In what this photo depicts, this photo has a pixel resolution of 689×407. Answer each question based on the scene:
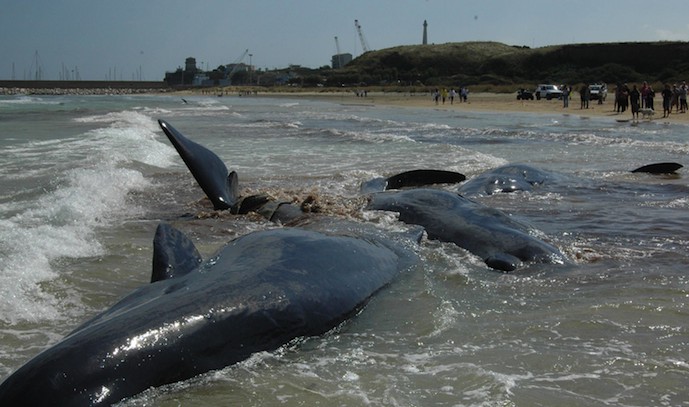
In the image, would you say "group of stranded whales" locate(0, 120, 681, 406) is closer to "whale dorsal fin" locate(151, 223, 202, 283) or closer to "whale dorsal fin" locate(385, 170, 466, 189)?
"whale dorsal fin" locate(151, 223, 202, 283)

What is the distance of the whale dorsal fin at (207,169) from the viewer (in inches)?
359

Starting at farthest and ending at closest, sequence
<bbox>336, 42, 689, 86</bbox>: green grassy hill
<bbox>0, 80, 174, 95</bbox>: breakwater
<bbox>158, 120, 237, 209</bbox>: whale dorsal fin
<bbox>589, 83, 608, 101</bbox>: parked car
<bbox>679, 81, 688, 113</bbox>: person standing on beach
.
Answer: <bbox>0, 80, 174, 95</bbox>: breakwater → <bbox>336, 42, 689, 86</bbox>: green grassy hill → <bbox>589, 83, 608, 101</bbox>: parked car → <bbox>679, 81, 688, 113</bbox>: person standing on beach → <bbox>158, 120, 237, 209</bbox>: whale dorsal fin

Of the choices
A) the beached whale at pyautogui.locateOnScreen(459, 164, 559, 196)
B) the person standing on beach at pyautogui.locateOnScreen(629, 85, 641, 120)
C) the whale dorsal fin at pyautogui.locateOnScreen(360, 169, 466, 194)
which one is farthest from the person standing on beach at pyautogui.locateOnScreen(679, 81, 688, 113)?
the whale dorsal fin at pyautogui.locateOnScreen(360, 169, 466, 194)

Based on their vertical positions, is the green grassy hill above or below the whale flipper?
above

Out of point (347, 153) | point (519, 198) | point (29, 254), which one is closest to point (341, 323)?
point (29, 254)

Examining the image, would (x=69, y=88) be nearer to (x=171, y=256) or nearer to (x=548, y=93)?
(x=548, y=93)

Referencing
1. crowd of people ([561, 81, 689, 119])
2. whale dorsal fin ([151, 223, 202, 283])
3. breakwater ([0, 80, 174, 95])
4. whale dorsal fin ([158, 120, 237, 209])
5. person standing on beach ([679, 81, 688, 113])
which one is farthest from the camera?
breakwater ([0, 80, 174, 95])

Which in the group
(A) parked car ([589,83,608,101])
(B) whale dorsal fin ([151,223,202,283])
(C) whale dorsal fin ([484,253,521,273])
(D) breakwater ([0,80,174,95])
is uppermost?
(D) breakwater ([0,80,174,95])

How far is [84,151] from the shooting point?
19984 millimetres

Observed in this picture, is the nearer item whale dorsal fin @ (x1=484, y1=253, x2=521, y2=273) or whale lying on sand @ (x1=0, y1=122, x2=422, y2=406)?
whale lying on sand @ (x1=0, y1=122, x2=422, y2=406)

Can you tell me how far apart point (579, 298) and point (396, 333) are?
5.71ft

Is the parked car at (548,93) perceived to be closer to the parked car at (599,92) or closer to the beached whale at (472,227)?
the parked car at (599,92)

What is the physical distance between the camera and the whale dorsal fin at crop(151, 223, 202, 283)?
4906 millimetres

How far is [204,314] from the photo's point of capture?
4000mm
